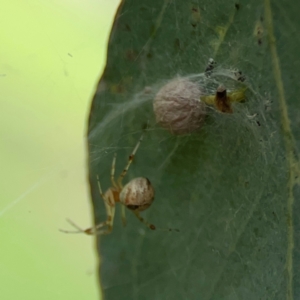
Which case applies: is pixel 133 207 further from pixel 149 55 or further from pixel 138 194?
pixel 149 55

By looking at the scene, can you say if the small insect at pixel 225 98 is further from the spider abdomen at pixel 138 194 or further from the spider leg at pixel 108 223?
the spider leg at pixel 108 223

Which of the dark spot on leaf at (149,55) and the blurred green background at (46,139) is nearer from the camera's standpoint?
the dark spot on leaf at (149,55)

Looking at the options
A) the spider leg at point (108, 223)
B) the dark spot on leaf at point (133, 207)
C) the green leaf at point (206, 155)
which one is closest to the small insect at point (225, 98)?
the green leaf at point (206, 155)

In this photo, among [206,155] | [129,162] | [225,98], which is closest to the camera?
[225,98]

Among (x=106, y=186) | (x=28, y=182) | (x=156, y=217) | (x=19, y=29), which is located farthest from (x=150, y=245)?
(x=19, y=29)

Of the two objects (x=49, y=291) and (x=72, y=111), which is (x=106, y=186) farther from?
(x=49, y=291)

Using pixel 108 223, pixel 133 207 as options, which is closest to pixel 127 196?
pixel 133 207
